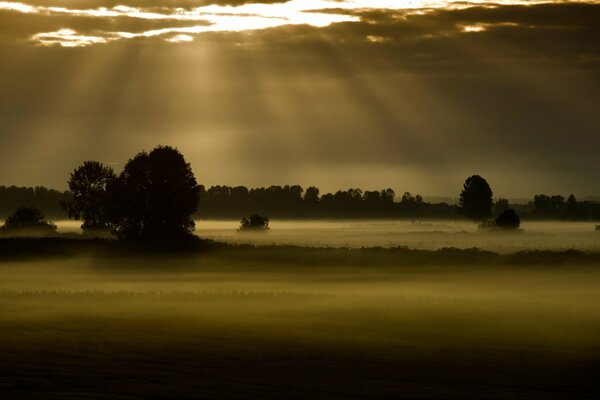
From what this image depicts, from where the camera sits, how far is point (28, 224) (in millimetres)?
126125

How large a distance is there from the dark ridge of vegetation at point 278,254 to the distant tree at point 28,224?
2720cm

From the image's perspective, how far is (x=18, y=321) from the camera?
34500 mm

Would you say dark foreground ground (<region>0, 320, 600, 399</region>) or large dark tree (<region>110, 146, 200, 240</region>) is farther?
large dark tree (<region>110, 146, 200, 240</region>)

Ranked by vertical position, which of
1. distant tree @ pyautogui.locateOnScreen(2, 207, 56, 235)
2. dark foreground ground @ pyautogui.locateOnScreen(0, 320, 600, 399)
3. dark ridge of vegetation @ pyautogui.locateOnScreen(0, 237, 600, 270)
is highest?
distant tree @ pyautogui.locateOnScreen(2, 207, 56, 235)

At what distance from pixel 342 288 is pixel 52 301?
1826cm

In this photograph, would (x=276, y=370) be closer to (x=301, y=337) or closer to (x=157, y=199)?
(x=301, y=337)

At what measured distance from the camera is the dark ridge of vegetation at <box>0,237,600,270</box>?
78.9 meters

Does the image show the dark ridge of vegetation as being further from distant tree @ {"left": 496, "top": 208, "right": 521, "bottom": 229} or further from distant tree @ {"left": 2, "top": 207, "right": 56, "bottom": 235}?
distant tree @ {"left": 496, "top": 208, "right": 521, "bottom": 229}

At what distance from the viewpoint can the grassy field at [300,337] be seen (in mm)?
23188

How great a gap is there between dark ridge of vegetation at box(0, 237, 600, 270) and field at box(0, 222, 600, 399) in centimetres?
1132

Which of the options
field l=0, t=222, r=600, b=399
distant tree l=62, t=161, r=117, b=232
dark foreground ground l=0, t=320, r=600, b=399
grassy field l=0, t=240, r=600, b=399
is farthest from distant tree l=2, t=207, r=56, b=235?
dark foreground ground l=0, t=320, r=600, b=399

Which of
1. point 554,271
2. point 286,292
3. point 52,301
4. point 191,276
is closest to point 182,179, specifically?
point 191,276

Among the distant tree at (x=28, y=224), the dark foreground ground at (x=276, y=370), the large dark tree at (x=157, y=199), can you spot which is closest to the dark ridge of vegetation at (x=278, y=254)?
the large dark tree at (x=157, y=199)

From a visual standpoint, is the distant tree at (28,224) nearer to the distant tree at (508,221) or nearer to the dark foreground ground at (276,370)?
the distant tree at (508,221)
